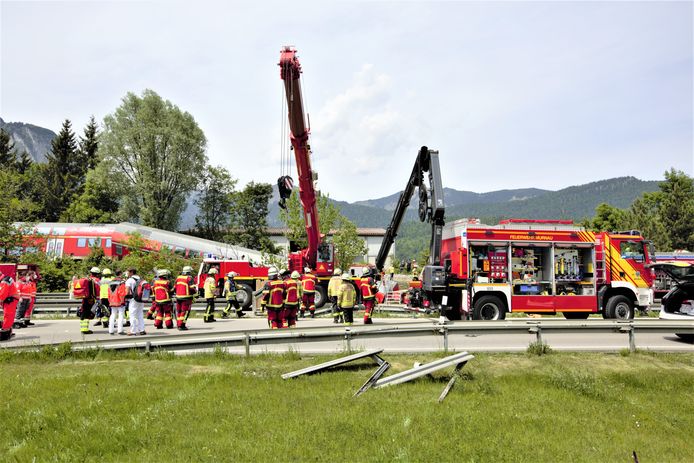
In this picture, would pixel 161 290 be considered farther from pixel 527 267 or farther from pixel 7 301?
pixel 527 267

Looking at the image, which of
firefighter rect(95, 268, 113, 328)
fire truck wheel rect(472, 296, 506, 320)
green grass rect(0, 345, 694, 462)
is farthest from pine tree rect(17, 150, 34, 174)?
fire truck wheel rect(472, 296, 506, 320)

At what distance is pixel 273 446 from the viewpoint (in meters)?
5.48

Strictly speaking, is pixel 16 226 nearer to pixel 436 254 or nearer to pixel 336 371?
pixel 436 254

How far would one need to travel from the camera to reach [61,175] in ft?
207

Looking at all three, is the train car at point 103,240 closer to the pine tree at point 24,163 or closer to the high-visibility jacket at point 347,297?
the high-visibility jacket at point 347,297

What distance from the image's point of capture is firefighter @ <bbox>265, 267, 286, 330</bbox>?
1247 cm

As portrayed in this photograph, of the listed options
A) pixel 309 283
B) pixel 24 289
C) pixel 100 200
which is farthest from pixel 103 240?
pixel 309 283

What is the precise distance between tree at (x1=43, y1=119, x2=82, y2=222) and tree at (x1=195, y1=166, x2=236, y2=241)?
1437cm

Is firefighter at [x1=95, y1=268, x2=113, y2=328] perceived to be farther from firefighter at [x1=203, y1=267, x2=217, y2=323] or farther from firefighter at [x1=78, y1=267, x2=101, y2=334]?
firefighter at [x1=203, y1=267, x2=217, y2=323]

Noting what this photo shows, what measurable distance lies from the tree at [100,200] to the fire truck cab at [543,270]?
142 feet

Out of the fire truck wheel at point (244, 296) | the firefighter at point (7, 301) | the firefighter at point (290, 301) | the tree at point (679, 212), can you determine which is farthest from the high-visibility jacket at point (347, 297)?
the tree at point (679, 212)

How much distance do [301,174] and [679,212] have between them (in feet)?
160

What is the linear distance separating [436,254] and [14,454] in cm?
1210

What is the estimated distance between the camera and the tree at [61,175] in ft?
200
